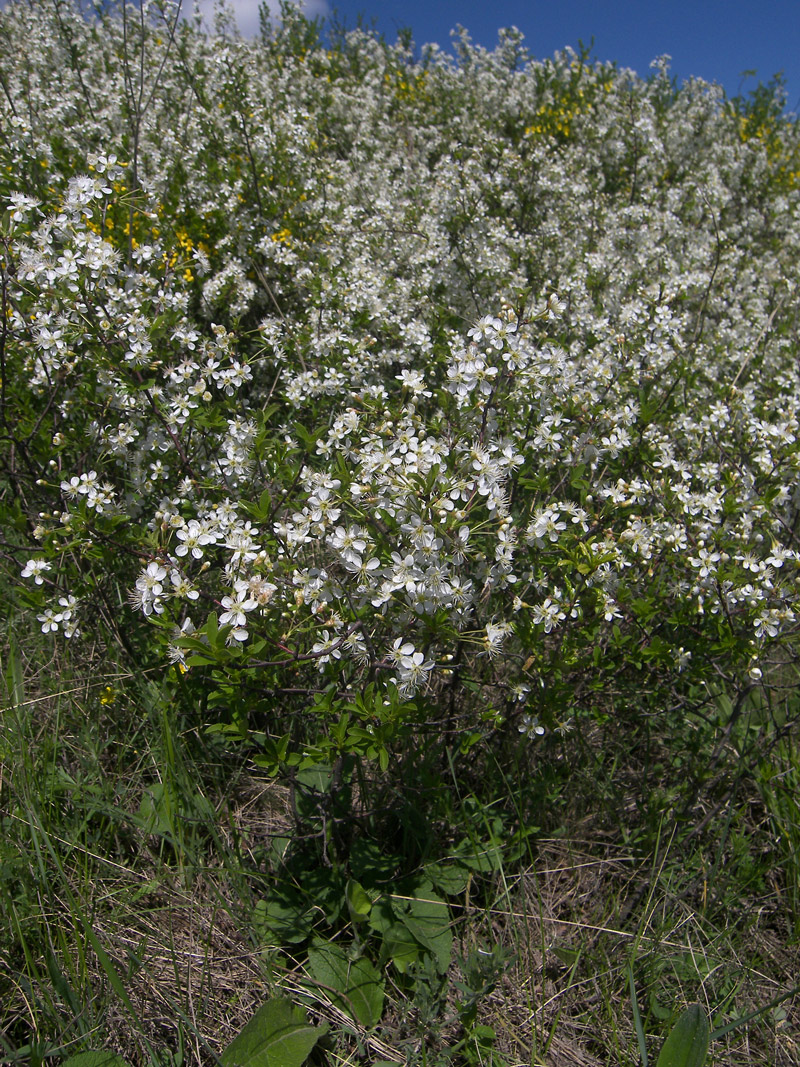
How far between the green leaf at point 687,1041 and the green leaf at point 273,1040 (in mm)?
943

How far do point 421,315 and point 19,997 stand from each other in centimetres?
389

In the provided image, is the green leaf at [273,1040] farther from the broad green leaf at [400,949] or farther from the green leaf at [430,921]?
the green leaf at [430,921]

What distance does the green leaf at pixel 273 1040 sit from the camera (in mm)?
1712

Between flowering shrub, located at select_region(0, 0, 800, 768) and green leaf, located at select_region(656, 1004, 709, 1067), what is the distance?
879mm

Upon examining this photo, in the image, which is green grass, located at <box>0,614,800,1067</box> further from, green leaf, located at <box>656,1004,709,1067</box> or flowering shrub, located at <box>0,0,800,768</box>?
flowering shrub, located at <box>0,0,800,768</box>

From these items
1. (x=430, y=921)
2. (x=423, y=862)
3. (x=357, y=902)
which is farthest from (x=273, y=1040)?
(x=423, y=862)

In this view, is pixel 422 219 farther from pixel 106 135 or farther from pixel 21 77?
pixel 21 77

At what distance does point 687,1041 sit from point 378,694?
1.24 meters

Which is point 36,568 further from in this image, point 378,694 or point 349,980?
point 349,980

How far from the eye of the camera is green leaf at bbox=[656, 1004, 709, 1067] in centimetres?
171

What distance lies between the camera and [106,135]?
16.1 ft

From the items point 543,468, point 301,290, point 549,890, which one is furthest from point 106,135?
point 549,890

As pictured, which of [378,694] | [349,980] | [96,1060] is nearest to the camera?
[96,1060]

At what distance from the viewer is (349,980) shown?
1.96 m
